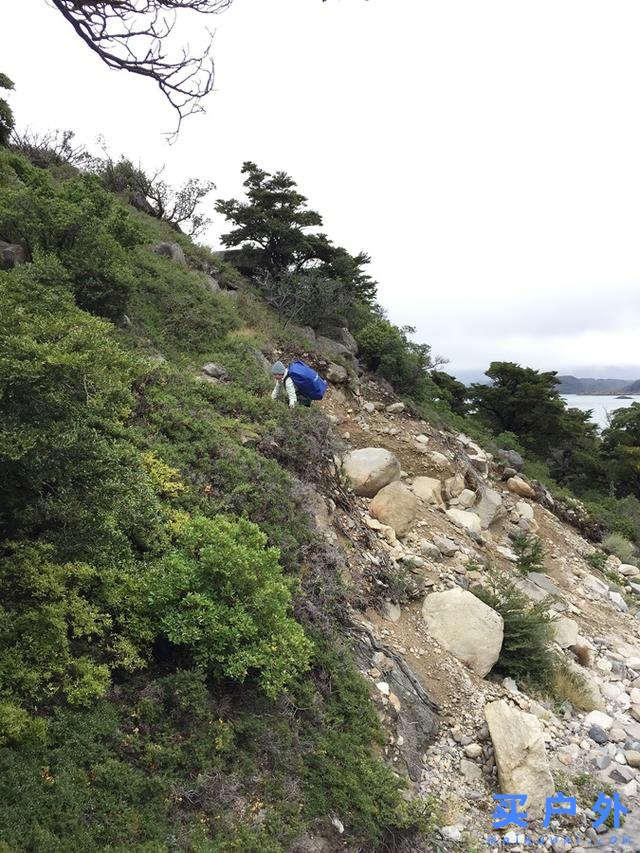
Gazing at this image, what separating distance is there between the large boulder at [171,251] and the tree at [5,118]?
16.4 feet

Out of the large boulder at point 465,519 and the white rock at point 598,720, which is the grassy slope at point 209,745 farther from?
the large boulder at point 465,519

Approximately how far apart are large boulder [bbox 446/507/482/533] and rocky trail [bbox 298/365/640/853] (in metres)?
0.03

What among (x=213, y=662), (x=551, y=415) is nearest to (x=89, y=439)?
(x=213, y=662)

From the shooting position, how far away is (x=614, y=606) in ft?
27.9

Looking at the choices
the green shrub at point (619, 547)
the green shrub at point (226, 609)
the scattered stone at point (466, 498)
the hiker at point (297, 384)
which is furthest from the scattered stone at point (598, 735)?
the green shrub at point (619, 547)

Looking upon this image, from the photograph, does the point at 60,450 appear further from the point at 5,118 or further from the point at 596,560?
the point at 5,118

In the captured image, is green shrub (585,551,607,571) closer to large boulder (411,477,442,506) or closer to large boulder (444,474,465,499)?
large boulder (444,474,465,499)

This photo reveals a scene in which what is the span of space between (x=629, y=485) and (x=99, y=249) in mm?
23891

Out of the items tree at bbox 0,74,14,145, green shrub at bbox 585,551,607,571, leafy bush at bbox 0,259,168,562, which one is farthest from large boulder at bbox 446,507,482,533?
tree at bbox 0,74,14,145

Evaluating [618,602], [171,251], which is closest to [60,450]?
[618,602]

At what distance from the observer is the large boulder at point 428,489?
8.77 meters

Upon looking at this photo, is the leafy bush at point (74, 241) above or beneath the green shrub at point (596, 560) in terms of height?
above

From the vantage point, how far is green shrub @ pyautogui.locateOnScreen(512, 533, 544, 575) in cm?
822

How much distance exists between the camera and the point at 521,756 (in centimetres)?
405
